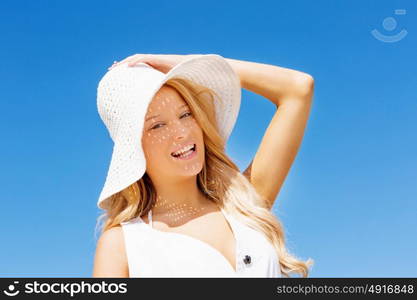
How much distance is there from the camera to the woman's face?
353cm

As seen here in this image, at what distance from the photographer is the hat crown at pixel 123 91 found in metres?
3.53

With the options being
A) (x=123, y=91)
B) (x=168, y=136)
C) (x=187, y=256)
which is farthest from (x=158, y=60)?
(x=187, y=256)

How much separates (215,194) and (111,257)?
0.70 meters

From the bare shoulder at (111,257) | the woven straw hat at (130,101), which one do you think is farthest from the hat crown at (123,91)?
the bare shoulder at (111,257)

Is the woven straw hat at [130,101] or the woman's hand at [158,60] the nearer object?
the woven straw hat at [130,101]

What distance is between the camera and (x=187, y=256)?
11.4 ft

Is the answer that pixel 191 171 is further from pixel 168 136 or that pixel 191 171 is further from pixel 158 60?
pixel 158 60

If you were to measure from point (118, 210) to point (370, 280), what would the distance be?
135 cm

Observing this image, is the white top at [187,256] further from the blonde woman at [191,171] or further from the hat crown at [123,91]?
the hat crown at [123,91]

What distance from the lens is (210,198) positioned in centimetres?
381

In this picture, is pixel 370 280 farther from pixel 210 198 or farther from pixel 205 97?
pixel 205 97

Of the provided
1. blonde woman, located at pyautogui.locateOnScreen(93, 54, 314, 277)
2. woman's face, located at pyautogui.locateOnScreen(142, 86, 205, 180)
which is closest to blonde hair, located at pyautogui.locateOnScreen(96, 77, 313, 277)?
blonde woman, located at pyautogui.locateOnScreen(93, 54, 314, 277)

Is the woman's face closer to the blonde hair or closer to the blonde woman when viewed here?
the blonde woman

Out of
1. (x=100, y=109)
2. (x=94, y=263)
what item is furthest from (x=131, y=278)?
(x=100, y=109)
